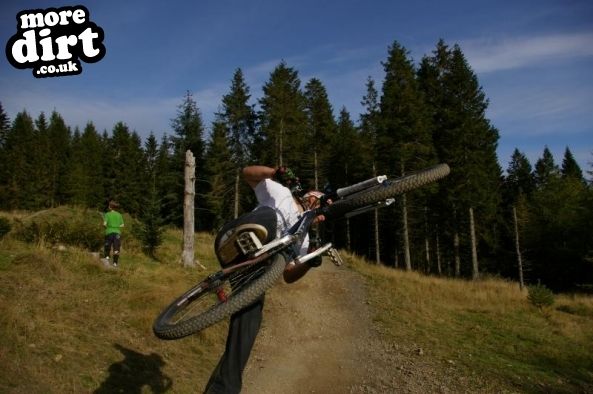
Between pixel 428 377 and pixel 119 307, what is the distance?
7537 mm

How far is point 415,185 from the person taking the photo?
16.9ft

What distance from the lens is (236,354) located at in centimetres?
416

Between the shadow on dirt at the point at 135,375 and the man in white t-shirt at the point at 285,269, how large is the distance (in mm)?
3235

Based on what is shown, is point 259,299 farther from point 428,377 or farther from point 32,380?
point 428,377

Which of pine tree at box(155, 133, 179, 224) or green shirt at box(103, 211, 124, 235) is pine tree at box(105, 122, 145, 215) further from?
green shirt at box(103, 211, 124, 235)

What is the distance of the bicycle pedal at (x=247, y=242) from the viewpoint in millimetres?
4453

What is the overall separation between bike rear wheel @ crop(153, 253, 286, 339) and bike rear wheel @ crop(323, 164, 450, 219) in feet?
3.47

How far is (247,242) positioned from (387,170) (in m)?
29.0

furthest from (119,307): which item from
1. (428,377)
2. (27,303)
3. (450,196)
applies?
(450,196)

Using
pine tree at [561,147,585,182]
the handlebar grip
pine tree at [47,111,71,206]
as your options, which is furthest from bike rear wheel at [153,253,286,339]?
pine tree at [561,147,585,182]

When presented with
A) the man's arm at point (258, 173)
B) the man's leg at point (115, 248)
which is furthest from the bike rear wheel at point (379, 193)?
the man's leg at point (115, 248)

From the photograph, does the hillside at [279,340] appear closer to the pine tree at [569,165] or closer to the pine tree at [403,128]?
the pine tree at [403,128]

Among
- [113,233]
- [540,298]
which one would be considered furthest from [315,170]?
[113,233]

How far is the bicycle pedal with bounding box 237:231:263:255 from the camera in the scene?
445 centimetres
